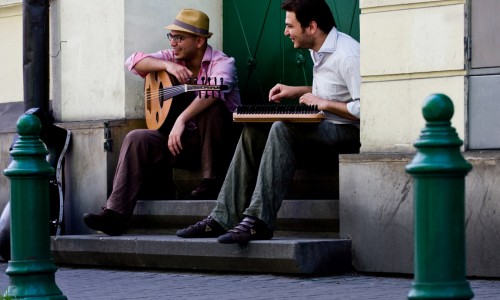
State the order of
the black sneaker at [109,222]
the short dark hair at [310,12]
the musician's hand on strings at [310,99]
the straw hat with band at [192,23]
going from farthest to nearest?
the straw hat with band at [192,23], the black sneaker at [109,222], the short dark hair at [310,12], the musician's hand on strings at [310,99]

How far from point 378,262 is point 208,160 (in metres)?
1.78

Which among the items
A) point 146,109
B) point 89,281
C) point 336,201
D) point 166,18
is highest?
point 166,18

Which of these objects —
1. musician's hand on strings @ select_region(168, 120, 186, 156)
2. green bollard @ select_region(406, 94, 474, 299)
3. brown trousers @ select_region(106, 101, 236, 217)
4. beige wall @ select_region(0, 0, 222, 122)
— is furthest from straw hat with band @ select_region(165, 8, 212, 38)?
green bollard @ select_region(406, 94, 474, 299)

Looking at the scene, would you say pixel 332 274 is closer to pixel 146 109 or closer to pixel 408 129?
pixel 408 129

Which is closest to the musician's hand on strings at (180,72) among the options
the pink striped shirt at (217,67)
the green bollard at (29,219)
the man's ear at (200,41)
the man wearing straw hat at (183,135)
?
the man wearing straw hat at (183,135)

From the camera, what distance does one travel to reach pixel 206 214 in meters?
8.52

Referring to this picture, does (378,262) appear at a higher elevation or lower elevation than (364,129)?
lower

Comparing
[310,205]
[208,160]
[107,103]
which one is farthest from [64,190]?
[310,205]

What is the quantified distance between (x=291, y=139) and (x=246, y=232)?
66 centimetres

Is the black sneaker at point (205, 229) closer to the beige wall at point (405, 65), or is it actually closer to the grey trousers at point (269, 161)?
the grey trousers at point (269, 161)

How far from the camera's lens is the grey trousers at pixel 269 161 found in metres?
7.39

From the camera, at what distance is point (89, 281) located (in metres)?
7.64

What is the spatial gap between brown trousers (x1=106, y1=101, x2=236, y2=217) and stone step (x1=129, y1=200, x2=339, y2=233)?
0.61 ft

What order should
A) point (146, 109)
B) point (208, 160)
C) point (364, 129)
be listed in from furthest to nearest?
point (146, 109) → point (208, 160) → point (364, 129)
